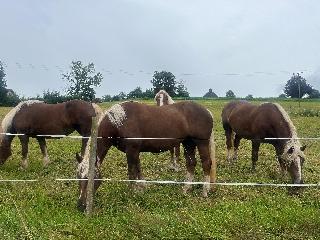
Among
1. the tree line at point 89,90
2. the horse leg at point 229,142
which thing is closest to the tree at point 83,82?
the tree line at point 89,90

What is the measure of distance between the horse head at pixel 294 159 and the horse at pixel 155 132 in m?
1.56

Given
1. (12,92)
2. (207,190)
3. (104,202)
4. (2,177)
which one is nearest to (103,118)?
(104,202)

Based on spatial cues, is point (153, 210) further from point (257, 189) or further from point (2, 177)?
point (2, 177)

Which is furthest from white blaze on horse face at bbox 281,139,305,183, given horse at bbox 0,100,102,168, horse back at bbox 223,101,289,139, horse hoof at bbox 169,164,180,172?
horse at bbox 0,100,102,168

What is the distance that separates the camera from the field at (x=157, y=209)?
21.1ft

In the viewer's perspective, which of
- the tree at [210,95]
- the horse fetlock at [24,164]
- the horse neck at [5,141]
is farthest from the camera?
the tree at [210,95]

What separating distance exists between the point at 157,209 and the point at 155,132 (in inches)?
83.8

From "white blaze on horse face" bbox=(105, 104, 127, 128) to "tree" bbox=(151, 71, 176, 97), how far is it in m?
35.4

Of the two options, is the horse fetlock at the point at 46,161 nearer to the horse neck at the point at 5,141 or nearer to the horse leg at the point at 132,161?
the horse neck at the point at 5,141

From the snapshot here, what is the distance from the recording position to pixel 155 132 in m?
9.59

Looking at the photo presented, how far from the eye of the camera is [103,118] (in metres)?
9.23

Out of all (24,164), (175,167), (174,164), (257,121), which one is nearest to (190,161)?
(175,167)

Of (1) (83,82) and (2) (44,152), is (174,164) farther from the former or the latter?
(1) (83,82)

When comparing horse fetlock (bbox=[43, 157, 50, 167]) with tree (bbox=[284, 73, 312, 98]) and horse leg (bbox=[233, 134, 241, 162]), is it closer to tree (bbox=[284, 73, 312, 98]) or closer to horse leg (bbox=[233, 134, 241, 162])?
horse leg (bbox=[233, 134, 241, 162])
